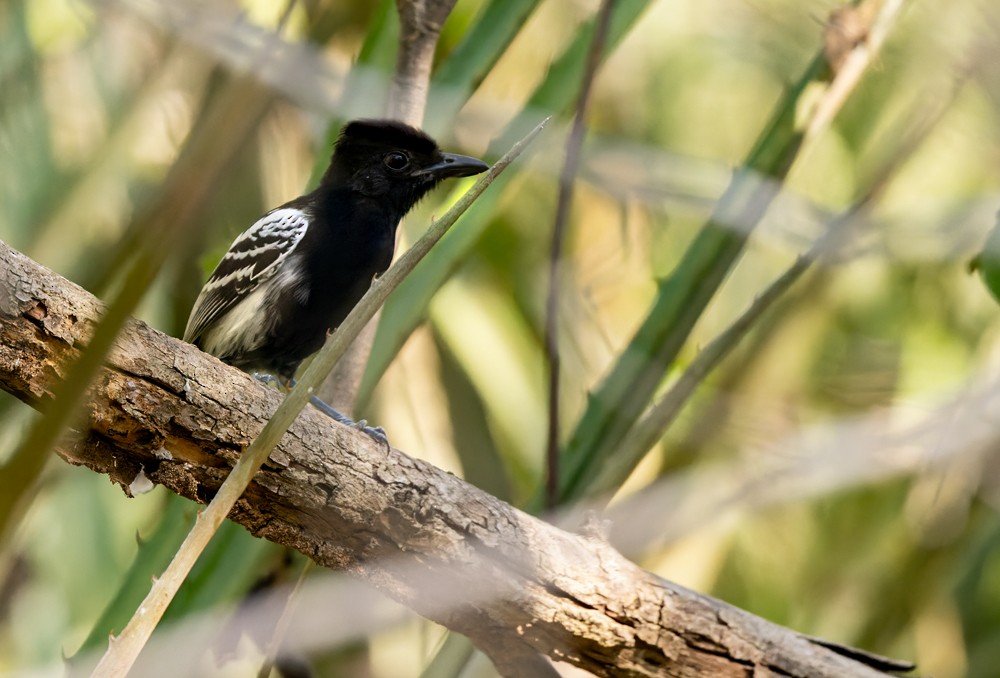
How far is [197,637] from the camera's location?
267 centimetres

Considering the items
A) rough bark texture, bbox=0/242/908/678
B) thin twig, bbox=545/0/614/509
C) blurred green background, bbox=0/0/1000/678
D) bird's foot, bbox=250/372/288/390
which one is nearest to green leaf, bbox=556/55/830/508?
blurred green background, bbox=0/0/1000/678

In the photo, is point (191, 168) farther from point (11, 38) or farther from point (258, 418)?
point (11, 38)

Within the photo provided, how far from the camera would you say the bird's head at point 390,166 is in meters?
4.01

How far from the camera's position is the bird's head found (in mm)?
4008

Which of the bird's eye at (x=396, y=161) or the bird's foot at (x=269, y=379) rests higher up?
the bird's eye at (x=396, y=161)

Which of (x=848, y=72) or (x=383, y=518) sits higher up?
(x=848, y=72)

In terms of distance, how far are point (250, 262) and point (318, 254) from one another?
0.28m

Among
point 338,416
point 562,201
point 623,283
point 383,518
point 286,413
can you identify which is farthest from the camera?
point 623,283

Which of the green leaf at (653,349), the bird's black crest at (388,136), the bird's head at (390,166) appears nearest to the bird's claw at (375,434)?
the green leaf at (653,349)

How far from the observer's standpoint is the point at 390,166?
412 cm

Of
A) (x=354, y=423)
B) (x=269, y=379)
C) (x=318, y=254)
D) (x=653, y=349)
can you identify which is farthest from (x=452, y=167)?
(x=354, y=423)

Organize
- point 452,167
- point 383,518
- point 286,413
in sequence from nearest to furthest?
point 286,413
point 383,518
point 452,167

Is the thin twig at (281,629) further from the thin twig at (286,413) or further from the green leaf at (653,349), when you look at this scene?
the thin twig at (286,413)

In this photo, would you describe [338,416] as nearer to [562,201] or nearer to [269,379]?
[269,379]
